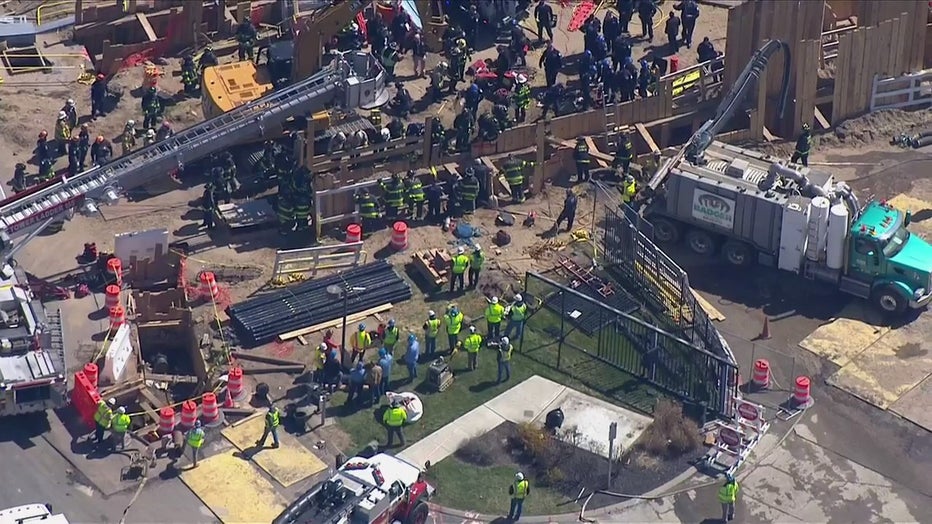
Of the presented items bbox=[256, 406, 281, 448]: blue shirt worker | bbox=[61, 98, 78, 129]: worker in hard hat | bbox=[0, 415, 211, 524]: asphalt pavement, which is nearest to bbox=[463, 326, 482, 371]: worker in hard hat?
bbox=[256, 406, 281, 448]: blue shirt worker

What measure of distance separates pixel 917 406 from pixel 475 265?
10.9 meters

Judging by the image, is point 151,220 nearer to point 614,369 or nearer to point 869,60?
point 614,369

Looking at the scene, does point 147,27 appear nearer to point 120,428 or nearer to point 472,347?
point 472,347

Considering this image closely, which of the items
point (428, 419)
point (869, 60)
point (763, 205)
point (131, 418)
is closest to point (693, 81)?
point (869, 60)

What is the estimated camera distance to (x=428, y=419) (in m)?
40.2

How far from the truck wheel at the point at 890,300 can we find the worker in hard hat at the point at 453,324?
10.2 meters

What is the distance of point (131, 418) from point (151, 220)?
948 centimetres

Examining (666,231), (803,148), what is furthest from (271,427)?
(803,148)

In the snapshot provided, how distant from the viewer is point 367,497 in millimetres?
35250

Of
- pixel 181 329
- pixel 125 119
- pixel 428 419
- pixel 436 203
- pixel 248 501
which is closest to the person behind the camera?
pixel 248 501

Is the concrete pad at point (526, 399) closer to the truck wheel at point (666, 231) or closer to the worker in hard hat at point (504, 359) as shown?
the worker in hard hat at point (504, 359)

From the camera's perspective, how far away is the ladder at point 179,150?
44156mm

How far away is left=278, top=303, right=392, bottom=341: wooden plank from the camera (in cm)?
4275

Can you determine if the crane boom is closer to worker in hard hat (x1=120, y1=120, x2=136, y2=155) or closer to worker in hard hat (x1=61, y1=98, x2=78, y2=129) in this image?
worker in hard hat (x1=120, y1=120, x2=136, y2=155)
